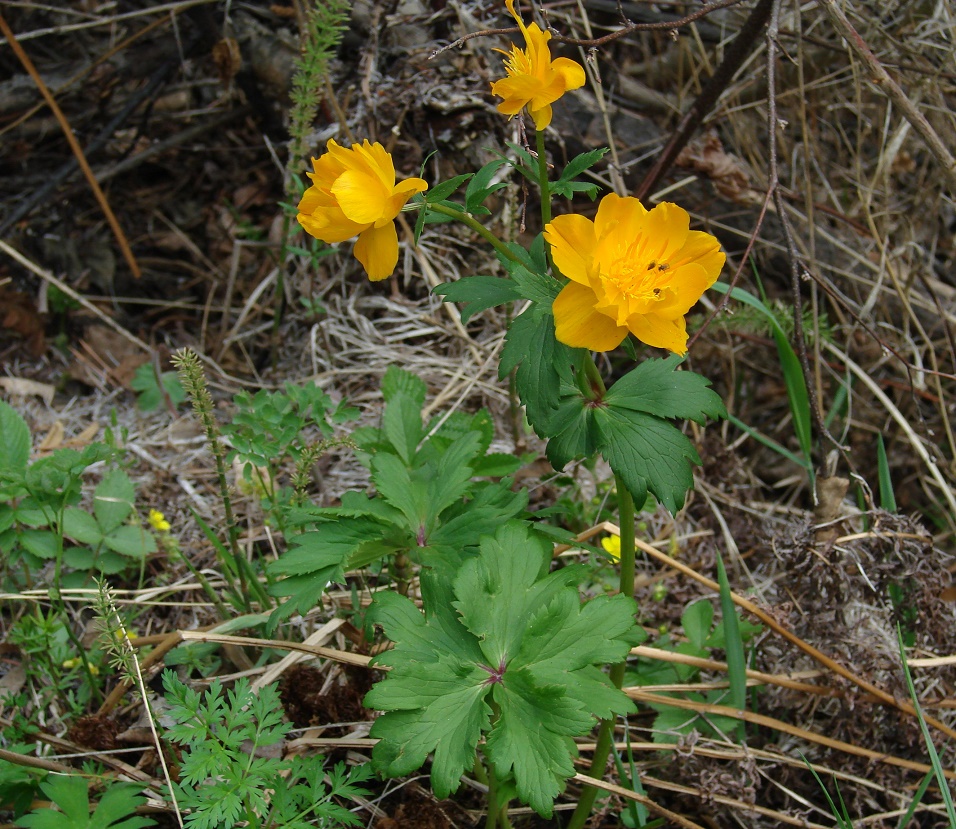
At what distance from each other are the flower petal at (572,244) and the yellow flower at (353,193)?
237 mm

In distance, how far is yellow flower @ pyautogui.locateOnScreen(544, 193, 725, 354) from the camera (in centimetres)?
136

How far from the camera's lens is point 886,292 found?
3.17 m

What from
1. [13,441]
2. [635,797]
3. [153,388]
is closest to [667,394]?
[635,797]

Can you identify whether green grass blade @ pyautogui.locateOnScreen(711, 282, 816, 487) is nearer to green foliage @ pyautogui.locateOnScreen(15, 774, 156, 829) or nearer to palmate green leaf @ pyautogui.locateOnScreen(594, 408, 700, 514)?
palmate green leaf @ pyautogui.locateOnScreen(594, 408, 700, 514)

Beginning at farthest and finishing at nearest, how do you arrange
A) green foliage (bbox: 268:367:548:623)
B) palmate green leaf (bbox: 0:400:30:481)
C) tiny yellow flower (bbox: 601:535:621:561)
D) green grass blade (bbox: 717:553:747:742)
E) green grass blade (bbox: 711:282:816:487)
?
1. tiny yellow flower (bbox: 601:535:621:561)
2. green grass blade (bbox: 711:282:816:487)
3. palmate green leaf (bbox: 0:400:30:481)
4. green grass blade (bbox: 717:553:747:742)
5. green foliage (bbox: 268:367:548:623)

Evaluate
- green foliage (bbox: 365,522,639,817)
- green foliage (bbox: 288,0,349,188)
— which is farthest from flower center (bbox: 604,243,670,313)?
green foliage (bbox: 288,0,349,188)

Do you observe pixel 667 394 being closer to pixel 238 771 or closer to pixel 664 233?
pixel 664 233

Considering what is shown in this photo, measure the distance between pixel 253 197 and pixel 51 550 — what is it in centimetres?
194

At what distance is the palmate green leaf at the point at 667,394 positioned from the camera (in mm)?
1518

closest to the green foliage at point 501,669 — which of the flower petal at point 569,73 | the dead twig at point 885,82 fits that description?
the flower petal at point 569,73

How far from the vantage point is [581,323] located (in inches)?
53.6

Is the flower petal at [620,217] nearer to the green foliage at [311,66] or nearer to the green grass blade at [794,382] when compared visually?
the green grass blade at [794,382]

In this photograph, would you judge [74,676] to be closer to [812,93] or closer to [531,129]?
[531,129]

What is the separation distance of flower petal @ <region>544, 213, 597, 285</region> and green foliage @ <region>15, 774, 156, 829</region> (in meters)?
1.29
